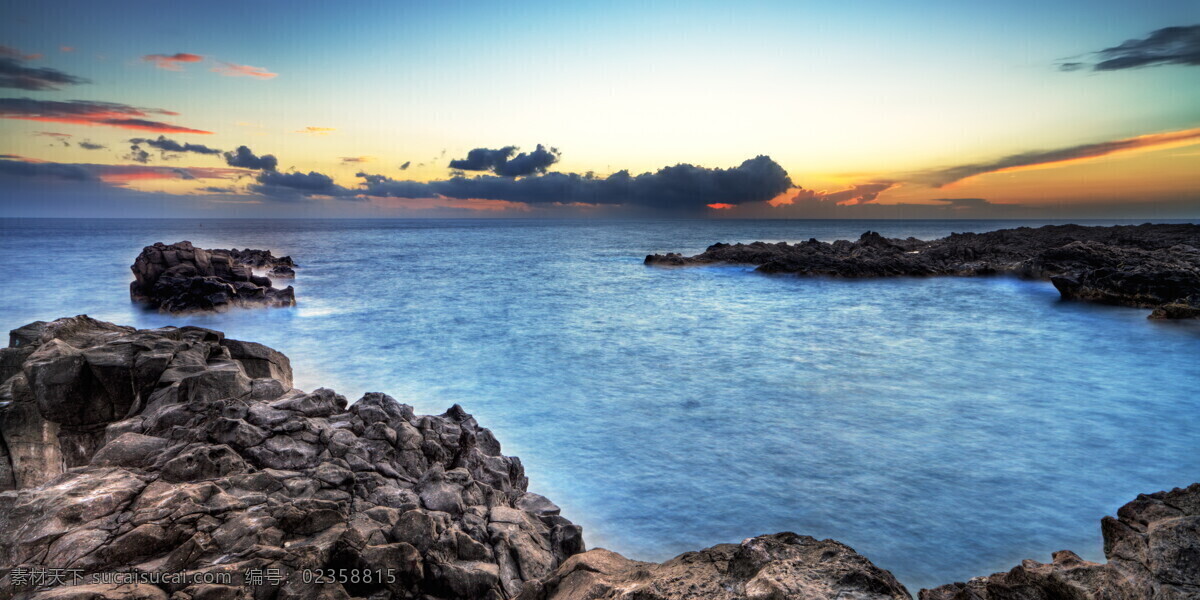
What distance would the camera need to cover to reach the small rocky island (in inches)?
835

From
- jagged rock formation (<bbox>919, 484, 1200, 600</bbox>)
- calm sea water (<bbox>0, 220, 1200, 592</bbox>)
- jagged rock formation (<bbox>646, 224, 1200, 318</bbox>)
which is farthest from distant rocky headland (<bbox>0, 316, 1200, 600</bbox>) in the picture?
jagged rock formation (<bbox>646, 224, 1200, 318</bbox>)

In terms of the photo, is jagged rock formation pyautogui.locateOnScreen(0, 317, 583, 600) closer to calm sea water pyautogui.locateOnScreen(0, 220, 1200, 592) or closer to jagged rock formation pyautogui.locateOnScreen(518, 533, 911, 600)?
jagged rock formation pyautogui.locateOnScreen(518, 533, 911, 600)

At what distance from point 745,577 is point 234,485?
449 centimetres

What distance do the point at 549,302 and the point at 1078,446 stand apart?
21194mm

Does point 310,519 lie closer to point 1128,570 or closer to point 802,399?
point 1128,570

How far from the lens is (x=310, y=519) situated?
188 inches

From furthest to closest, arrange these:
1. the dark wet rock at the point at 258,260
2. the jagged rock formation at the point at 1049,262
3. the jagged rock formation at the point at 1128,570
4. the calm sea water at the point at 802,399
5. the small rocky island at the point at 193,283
A: the dark wet rock at the point at 258,260
the small rocky island at the point at 193,283
the jagged rock formation at the point at 1049,262
the calm sea water at the point at 802,399
the jagged rock formation at the point at 1128,570

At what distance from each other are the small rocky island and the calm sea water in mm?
801

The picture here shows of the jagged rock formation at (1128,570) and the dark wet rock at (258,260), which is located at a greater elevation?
the dark wet rock at (258,260)

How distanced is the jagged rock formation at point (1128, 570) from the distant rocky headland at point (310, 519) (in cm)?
1

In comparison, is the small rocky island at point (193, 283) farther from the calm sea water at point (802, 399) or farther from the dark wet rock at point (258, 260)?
the dark wet rock at point (258, 260)

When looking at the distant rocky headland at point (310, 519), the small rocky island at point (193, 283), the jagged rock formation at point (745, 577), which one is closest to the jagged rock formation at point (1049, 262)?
the distant rocky headland at point (310, 519)

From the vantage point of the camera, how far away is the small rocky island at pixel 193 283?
2122 centimetres

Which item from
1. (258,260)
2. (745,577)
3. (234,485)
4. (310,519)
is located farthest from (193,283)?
(745,577)
